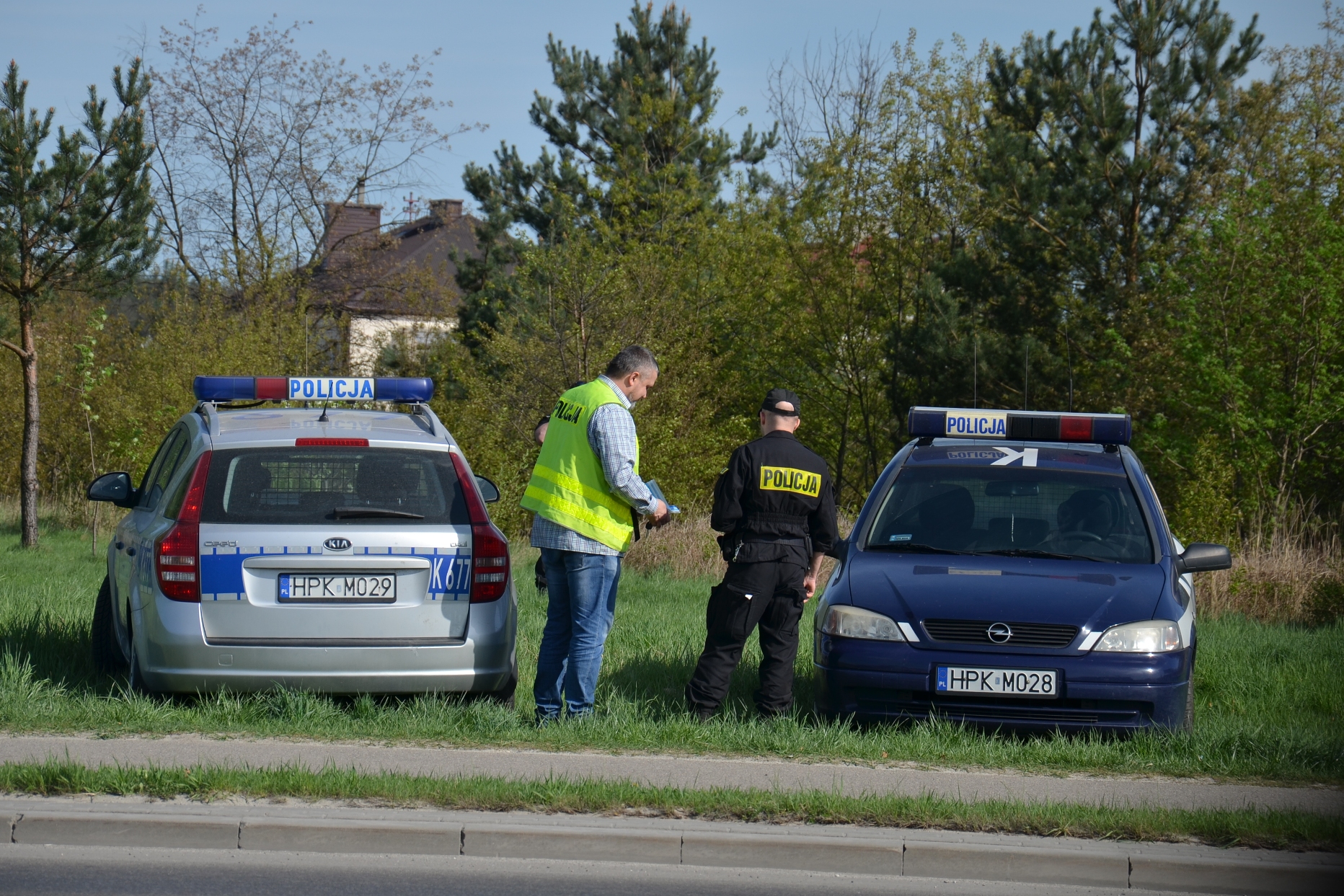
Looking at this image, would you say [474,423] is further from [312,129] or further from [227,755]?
→ [312,129]

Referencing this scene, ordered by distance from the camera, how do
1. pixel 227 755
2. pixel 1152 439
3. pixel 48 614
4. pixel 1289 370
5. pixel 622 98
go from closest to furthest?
pixel 227 755, pixel 48 614, pixel 1289 370, pixel 1152 439, pixel 622 98

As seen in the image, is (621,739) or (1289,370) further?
(1289,370)

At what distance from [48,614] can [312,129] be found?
2451 cm

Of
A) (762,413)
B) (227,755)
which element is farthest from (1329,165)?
(227,755)

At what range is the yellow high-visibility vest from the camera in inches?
254

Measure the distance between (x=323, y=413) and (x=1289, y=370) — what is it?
14795mm

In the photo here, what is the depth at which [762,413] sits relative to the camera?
6.89 m

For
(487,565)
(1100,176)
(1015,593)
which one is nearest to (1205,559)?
(1015,593)

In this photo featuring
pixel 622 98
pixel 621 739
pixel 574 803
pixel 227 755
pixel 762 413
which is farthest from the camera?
pixel 622 98

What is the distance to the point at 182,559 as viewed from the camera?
6.16m

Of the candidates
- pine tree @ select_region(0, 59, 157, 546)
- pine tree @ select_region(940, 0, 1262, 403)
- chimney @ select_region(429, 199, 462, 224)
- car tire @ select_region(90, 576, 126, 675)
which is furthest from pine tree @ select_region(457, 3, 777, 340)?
car tire @ select_region(90, 576, 126, 675)

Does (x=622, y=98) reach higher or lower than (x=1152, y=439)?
higher

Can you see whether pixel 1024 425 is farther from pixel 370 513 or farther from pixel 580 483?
pixel 370 513

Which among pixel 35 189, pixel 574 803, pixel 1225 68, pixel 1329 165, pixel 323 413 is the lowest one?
pixel 574 803
